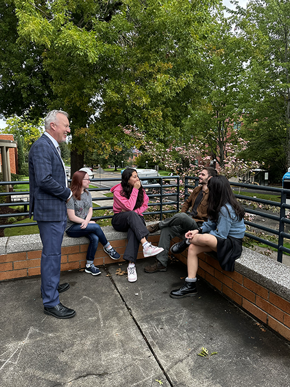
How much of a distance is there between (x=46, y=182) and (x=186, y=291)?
6.40 ft

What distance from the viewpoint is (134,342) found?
229 centimetres

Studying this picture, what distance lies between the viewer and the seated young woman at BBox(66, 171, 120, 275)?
3.50 m

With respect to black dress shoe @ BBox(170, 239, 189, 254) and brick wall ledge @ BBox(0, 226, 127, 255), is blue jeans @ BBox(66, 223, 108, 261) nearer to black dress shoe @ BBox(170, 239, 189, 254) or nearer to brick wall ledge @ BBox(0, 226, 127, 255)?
brick wall ledge @ BBox(0, 226, 127, 255)

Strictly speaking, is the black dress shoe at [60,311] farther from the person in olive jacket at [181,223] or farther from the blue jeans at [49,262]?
the person in olive jacket at [181,223]

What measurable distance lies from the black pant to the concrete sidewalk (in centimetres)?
45

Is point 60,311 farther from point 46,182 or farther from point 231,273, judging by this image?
point 231,273

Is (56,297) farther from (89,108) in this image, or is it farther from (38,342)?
(89,108)

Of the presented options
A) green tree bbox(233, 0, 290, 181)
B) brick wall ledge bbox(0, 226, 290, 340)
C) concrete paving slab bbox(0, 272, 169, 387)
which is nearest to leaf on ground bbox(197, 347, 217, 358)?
concrete paving slab bbox(0, 272, 169, 387)

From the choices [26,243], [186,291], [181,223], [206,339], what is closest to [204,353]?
[206,339]

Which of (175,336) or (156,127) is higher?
(156,127)

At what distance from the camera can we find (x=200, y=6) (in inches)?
293

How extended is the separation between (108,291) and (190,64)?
7.56 metres

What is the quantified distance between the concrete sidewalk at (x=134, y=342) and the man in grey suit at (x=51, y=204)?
21 cm

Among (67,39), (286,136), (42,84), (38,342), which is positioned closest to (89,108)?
(67,39)
